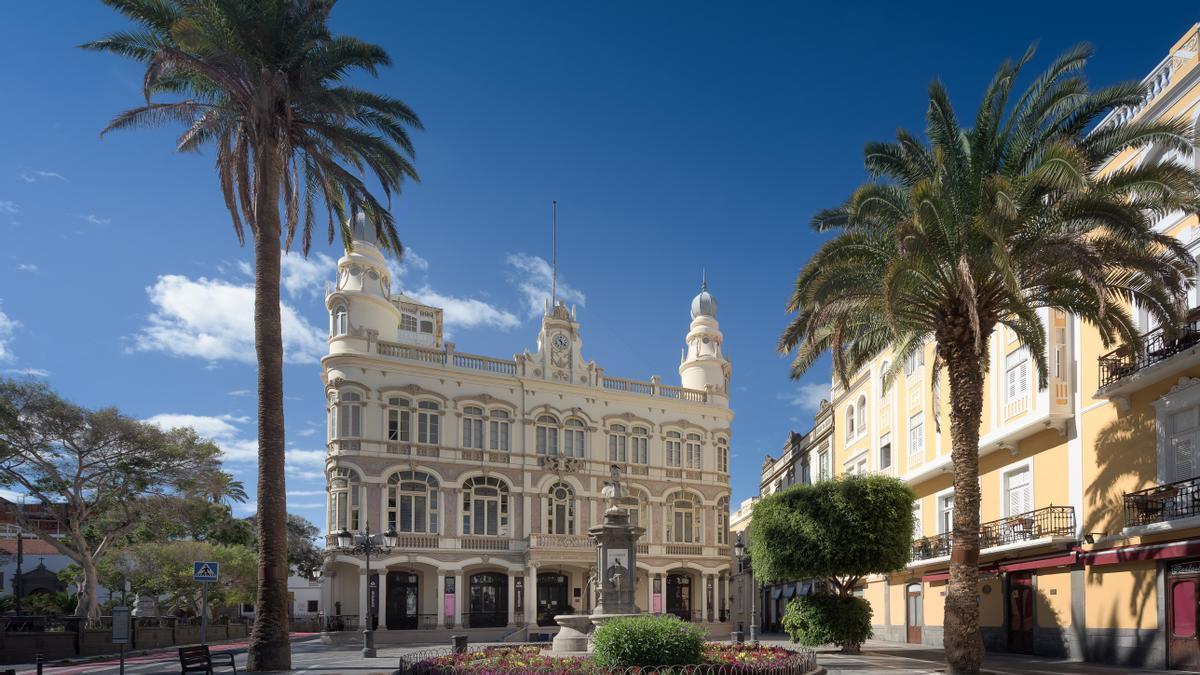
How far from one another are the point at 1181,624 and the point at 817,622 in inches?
426

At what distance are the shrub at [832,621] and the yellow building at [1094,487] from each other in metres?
4.42

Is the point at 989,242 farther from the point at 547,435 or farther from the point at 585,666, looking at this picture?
the point at 547,435

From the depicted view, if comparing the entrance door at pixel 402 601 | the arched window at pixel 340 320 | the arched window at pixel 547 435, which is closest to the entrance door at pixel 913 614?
the arched window at pixel 547 435

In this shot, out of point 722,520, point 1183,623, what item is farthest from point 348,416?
point 1183,623

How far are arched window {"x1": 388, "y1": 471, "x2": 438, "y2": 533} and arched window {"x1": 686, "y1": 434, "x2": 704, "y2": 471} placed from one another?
16.0 m

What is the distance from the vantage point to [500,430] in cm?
4938

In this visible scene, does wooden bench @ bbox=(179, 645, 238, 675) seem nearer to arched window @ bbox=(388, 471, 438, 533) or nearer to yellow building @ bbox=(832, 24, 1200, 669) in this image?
yellow building @ bbox=(832, 24, 1200, 669)

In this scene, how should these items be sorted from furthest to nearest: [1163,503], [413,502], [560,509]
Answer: [560,509]
[413,502]
[1163,503]

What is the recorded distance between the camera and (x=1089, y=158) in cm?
1897

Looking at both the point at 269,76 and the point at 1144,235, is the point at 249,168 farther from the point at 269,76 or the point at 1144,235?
the point at 1144,235

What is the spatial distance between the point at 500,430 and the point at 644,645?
34.2m

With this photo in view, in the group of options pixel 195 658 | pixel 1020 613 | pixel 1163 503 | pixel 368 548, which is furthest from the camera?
pixel 368 548

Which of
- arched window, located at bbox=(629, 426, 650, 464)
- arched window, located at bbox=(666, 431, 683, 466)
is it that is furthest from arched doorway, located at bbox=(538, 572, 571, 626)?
arched window, located at bbox=(666, 431, 683, 466)

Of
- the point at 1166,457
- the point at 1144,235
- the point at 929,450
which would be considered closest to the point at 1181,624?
the point at 1166,457
